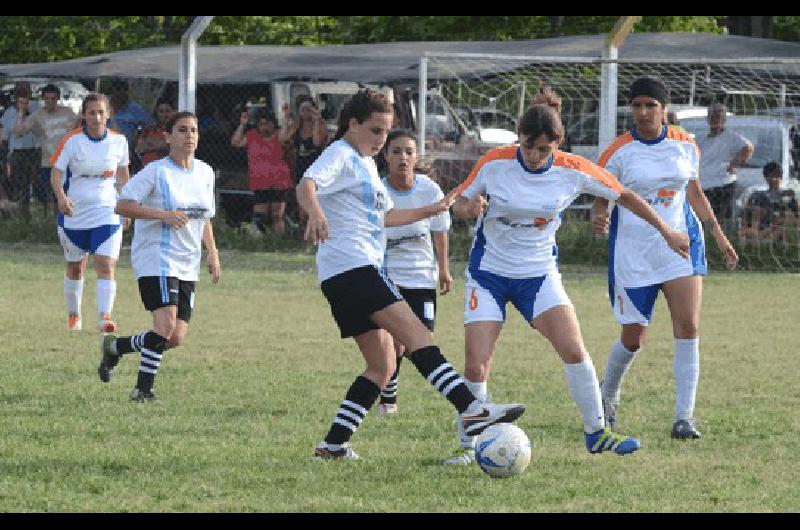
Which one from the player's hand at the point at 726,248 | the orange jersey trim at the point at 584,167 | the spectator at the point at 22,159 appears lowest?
the spectator at the point at 22,159

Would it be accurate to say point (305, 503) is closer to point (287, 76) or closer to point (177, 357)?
point (177, 357)

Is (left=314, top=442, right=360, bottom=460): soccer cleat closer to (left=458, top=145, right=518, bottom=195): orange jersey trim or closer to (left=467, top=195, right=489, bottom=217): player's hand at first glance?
(left=467, top=195, right=489, bottom=217): player's hand

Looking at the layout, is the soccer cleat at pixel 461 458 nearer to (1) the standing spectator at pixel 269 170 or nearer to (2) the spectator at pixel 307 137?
(2) the spectator at pixel 307 137

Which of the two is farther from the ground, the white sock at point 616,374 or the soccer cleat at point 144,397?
the white sock at point 616,374

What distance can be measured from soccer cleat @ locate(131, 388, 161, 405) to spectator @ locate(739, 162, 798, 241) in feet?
36.8

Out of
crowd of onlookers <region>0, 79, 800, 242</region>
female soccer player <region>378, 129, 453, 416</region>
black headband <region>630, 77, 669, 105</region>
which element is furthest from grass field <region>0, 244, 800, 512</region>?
crowd of onlookers <region>0, 79, 800, 242</region>

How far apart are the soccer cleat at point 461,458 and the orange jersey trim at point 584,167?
1428 mm

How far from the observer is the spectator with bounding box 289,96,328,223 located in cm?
2070

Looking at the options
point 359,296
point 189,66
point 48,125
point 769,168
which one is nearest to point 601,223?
point 359,296

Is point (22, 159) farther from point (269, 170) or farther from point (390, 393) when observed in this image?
point (390, 393)

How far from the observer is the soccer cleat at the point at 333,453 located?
7.59 meters

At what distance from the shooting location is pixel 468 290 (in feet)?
26.3

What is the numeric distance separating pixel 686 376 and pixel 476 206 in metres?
1.80

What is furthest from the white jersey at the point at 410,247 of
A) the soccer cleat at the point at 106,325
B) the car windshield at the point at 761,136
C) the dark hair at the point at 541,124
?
the car windshield at the point at 761,136
